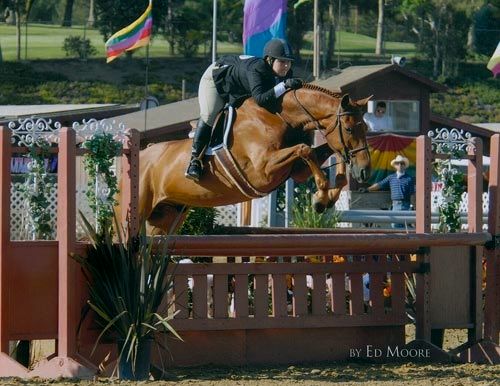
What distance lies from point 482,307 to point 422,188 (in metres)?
1.03

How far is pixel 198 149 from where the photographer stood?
8672 millimetres

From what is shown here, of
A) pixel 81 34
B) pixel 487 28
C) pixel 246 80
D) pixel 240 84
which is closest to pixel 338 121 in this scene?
pixel 246 80

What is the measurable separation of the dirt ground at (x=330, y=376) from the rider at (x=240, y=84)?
185 centimetres

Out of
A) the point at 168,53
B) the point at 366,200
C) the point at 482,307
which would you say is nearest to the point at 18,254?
the point at 482,307

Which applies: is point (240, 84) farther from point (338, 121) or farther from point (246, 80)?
point (338, 121)

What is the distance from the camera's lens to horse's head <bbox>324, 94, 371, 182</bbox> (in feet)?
26.8

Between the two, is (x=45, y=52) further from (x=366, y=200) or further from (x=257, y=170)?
(x=257, y=170)

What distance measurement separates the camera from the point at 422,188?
7.89 meters

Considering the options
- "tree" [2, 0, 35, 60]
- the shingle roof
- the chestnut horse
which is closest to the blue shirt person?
the chestnut horse

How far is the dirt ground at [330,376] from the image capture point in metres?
6.62

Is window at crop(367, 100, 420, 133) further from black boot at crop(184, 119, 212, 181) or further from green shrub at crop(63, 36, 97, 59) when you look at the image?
green shrub at crop(63, 36, 97, 59)

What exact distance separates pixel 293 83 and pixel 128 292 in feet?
7.85

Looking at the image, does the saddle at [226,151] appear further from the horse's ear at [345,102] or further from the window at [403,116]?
the window at [403,116]

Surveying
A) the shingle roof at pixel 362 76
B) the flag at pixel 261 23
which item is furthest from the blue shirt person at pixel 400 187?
the shingle roof at pixel 362 76
